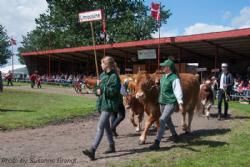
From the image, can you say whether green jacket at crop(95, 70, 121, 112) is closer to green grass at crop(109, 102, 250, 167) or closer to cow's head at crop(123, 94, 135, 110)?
green grass at crop(109, 102, 250, 167)

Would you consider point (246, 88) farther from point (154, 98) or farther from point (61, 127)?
point (154, 98)

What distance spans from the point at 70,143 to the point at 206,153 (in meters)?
3.05

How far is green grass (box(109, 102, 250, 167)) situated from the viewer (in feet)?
25.6

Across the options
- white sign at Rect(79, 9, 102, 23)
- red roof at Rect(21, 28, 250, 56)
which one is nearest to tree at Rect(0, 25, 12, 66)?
red roof at Rect(21, 28, 250, 56)

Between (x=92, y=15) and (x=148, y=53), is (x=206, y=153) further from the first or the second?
(x=148, y=53)

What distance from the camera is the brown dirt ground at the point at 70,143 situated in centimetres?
812

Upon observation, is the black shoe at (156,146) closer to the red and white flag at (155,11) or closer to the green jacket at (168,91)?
the green jacket at (168,91)

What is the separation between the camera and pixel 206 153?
8.69 metres

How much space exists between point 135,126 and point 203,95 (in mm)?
4467

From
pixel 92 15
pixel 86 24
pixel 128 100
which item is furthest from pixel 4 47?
pixel 128 100

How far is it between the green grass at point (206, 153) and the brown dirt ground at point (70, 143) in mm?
246

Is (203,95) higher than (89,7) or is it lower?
lower

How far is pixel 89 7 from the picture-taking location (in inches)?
2416

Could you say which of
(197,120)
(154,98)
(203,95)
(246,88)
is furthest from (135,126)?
(246,88)
